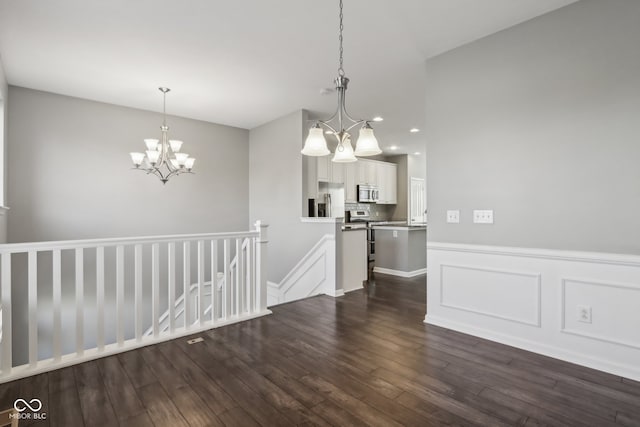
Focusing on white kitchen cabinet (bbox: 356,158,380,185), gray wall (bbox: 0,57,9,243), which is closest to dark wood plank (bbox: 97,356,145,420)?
gray wall (bbox: 0,57,9,243)

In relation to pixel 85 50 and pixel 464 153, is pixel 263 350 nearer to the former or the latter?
pixel 464 153

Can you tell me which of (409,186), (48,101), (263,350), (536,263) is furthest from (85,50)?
(409,186)

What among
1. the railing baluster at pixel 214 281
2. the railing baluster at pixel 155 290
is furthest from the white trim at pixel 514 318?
the railing baluster at pixel 155 290

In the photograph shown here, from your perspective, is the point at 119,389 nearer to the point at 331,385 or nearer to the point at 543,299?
the point at 331,385

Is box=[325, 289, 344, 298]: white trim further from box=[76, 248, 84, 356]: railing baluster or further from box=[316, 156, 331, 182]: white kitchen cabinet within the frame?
box=[316, 156, 331, 182]: white kitchen cabinet

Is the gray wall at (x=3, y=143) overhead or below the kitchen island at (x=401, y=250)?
overhead

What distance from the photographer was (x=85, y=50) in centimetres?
318

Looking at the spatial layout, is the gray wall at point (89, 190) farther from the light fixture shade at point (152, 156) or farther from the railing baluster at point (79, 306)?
the railing baluster at point (79, 306)

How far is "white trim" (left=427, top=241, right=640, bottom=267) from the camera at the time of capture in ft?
7.54

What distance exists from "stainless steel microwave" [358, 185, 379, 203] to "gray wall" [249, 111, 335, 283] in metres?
2.55

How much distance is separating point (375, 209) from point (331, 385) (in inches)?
264

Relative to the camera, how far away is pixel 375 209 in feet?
28.3

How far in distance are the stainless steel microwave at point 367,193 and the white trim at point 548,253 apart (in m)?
4.25

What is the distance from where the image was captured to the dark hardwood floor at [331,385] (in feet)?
6.05
